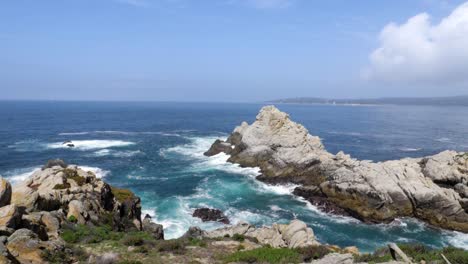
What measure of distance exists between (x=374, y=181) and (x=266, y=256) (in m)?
32.1

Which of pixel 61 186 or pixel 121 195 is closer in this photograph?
pixel 61 186

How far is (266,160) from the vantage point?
63.3 meters

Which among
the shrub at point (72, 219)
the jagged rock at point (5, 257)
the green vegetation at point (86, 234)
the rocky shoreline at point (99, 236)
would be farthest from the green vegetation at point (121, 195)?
the jagged rock at point (5, 257)

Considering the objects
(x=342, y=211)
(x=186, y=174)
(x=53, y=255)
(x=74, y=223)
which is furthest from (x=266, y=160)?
(x=53, y=255)

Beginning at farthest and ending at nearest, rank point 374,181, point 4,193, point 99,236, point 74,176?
point 374,181
point 74,176
point 99,236
point 4,193

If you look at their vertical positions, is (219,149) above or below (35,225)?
below

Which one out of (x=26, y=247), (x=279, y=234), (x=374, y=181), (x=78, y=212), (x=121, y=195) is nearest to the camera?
(x=26, y=247)

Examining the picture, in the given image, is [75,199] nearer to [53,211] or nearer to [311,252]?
[53,211]

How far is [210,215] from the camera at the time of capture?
41781 millimetres

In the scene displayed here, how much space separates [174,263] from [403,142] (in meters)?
94.2

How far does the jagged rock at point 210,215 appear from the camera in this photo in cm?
4109

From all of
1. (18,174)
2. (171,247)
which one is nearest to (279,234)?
(171,247)

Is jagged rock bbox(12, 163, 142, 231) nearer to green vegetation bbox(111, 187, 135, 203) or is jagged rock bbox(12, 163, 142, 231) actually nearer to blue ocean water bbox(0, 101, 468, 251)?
green vegetation bbox(111, 187, 135, 203)

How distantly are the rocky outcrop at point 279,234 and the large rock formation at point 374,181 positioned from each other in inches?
711
